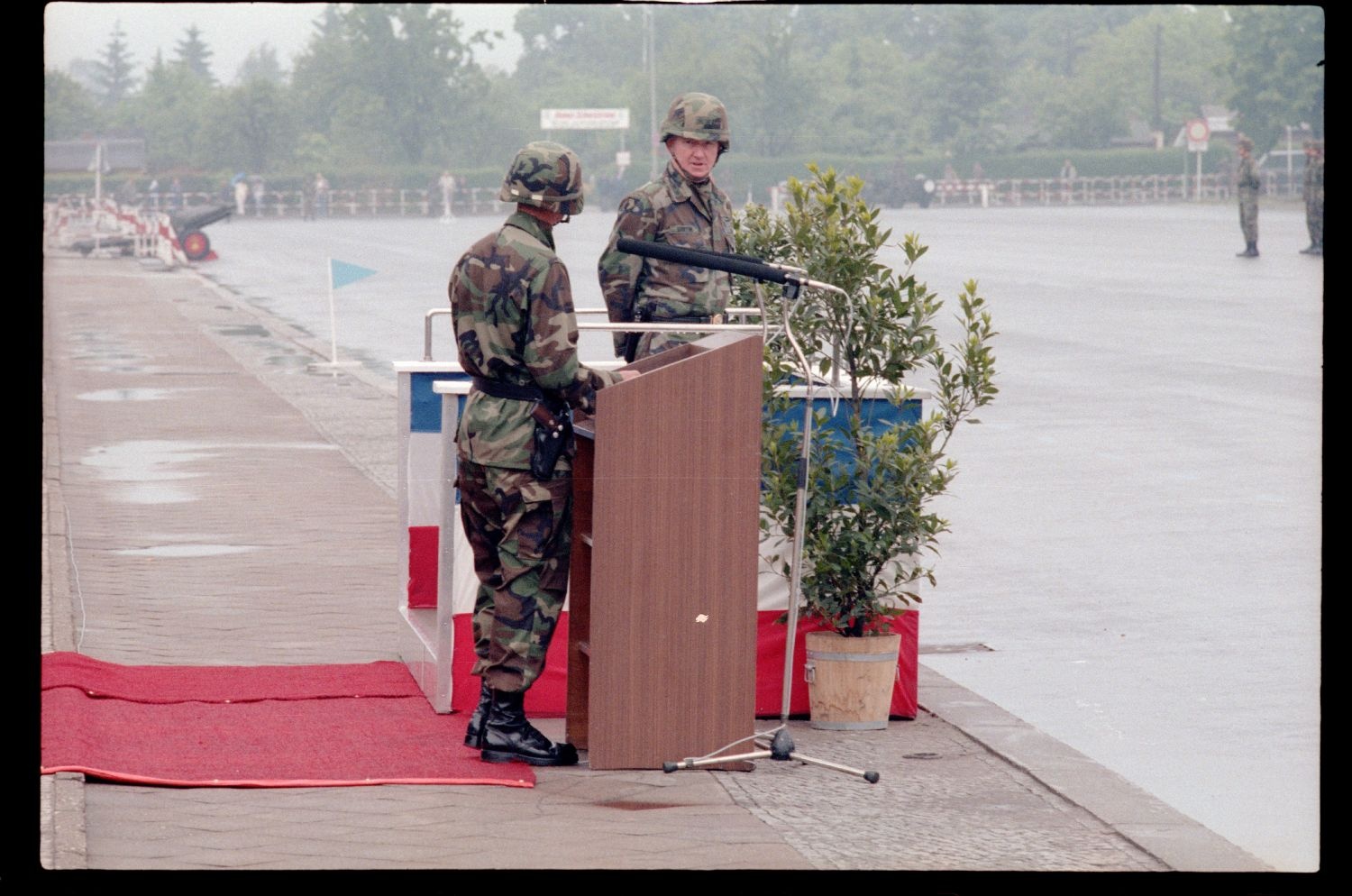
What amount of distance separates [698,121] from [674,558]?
1965 millimetres

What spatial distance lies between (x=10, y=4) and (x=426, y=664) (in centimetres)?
328

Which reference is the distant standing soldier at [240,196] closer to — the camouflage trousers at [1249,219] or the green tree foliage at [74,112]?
the green tree foliage at [74,112]

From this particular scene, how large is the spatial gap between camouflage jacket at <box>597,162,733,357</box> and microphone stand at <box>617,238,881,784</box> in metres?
1.19

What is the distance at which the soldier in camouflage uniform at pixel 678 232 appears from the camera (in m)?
7.57

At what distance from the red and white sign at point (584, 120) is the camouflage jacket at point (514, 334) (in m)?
88.7

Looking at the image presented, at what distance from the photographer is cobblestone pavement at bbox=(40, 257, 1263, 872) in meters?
5.35

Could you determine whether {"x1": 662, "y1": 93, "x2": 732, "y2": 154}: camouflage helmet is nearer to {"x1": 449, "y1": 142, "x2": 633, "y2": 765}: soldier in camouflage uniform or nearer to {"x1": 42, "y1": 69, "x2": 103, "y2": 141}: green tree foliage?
{"x1": 449, "y1": 142, "x2": 633, "y2": 765}: soldier in camouflage uniform

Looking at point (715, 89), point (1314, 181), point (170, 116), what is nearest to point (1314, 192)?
point (1314, 181)

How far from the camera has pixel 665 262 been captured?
7715 mm

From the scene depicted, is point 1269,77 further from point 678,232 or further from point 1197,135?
point 678,232

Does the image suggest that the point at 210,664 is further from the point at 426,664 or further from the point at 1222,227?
the point at 1222,227

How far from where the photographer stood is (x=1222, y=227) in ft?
179

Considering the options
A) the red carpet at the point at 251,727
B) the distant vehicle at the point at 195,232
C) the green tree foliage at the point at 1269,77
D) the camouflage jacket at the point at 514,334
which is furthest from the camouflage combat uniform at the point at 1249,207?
the green tree foliage at the point at 1269,77

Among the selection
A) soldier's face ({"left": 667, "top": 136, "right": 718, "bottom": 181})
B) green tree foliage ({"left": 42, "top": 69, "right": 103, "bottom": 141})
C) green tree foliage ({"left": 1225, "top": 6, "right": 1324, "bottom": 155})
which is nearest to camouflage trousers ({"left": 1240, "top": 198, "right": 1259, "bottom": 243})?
soldier's face ({"left": 667, "top": 136, "right": 718, "bottom": 181})
